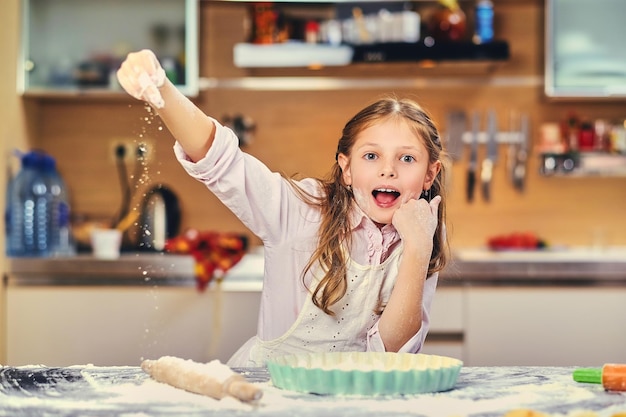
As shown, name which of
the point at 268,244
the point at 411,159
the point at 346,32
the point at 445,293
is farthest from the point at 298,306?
the point at 346,32

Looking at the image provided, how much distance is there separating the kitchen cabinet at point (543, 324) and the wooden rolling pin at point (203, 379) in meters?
1.77

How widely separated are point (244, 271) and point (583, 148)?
1332mm

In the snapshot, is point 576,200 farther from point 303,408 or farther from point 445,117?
point 303,408

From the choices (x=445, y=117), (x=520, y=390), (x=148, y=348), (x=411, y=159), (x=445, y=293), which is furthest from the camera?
(x=445, y=117)

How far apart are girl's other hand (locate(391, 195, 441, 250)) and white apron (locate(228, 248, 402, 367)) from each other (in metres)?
0.14

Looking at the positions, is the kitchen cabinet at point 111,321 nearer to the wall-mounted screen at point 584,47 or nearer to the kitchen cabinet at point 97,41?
the kitchen cabinet at point 97,41

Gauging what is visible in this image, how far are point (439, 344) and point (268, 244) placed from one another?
1303 mm

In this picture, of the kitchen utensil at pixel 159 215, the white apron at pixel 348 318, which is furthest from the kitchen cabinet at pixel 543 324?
the white apron at pixel 348 318

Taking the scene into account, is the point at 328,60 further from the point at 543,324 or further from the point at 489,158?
the point at 543,324

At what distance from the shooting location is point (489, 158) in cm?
343

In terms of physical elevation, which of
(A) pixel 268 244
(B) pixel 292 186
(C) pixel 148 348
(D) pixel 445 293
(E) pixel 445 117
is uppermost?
(E) pixel 445 117

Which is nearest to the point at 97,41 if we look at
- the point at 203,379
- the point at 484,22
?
the point at 484,22

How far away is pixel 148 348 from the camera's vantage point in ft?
10.2

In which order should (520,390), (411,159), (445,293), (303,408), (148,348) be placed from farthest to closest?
(148,348)
(445,293)
(411,159)
(520,390)
(303,408)
